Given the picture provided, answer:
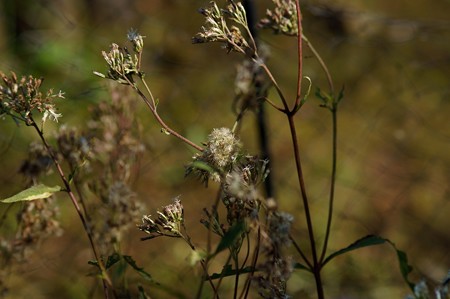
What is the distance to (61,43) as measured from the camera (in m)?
3.79

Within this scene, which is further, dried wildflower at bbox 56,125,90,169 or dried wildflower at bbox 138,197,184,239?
dried wildflower at bbox 56,125,90,169

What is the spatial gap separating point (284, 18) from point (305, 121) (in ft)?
7.63

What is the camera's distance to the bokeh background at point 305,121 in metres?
2.54

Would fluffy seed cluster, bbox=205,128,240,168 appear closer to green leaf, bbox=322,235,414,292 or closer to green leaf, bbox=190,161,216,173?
green leaf, bbox=190,161,216,173

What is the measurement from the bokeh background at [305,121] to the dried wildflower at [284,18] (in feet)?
3.67

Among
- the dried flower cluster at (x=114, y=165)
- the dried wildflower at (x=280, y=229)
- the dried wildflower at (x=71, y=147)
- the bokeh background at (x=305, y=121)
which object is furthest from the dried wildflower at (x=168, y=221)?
the bokeh background at (x=305, y=121)

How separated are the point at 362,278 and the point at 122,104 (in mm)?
1309

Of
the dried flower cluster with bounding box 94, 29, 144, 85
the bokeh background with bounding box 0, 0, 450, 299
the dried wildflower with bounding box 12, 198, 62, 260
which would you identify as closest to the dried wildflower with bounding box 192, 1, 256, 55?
the dried flower cluster with bounding box 94, 29, 144, 85

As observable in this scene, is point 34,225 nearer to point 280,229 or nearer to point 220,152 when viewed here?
point 220,152

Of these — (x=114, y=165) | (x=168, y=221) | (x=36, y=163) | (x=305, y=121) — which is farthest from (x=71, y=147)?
(x=305, y=121)

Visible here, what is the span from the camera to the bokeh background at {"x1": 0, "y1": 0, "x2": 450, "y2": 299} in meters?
2.54

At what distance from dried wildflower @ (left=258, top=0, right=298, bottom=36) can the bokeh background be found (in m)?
1.12

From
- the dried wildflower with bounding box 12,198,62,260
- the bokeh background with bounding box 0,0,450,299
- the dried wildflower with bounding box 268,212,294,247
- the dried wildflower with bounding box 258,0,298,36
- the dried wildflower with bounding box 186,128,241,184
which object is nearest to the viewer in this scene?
the dried wildflower with bounding box 268,212,294,247

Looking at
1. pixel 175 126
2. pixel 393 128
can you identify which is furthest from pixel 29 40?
pixel 393 128
